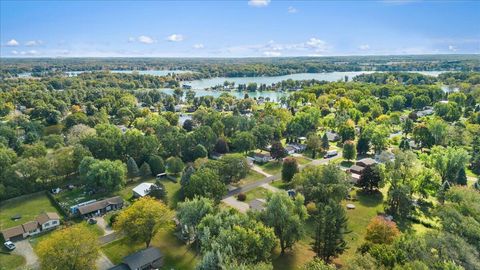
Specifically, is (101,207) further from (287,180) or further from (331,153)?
(331,153)

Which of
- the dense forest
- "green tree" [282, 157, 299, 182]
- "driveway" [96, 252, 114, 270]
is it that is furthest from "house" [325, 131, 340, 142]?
"driveway" [96, 252, 114, 270]

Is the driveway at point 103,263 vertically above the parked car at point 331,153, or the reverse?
the parked car at point 331,153

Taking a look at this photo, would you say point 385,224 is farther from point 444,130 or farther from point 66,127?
point 66,127

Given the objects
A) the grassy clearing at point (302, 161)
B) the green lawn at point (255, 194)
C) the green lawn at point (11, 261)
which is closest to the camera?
the green lawn at point (11, 261)

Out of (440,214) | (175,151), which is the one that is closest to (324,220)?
(440,214)

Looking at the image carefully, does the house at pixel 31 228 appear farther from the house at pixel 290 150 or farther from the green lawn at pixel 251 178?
the house at pixel 290 150

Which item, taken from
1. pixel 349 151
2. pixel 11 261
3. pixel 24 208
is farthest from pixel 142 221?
pixel 349 151

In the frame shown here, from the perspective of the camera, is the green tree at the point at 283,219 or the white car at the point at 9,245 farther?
the white car at the point at 9,245

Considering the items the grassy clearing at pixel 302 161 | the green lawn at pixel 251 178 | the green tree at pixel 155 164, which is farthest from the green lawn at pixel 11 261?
the grassy clearing at pixel 302 161
